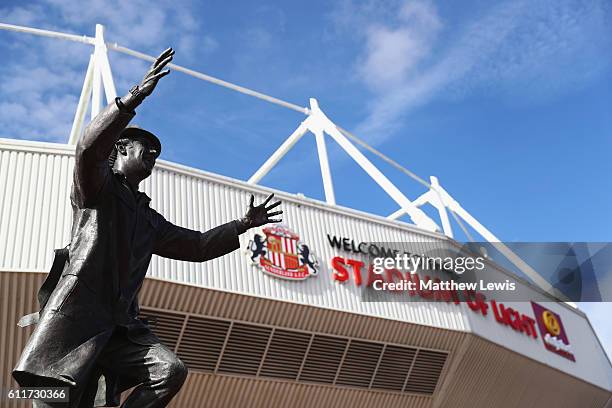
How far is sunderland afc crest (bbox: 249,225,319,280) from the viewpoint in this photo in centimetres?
1639

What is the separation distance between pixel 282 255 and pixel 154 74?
43.4 ft

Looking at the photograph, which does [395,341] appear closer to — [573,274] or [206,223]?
[206,223]

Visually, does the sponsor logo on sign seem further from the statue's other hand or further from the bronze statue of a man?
the statue's other hand

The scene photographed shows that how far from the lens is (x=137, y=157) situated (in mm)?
4418

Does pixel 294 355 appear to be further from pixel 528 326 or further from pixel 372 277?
pixel 528 326

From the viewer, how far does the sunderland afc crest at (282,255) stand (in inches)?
645

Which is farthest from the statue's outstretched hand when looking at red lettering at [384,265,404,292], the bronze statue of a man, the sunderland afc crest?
red lettering at [384,265,404,292]

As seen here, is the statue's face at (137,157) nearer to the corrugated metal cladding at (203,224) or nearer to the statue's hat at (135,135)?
the statue's hat at (135,135)

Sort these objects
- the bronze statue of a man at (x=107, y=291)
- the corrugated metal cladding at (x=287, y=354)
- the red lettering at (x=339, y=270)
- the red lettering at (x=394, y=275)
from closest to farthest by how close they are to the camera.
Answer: the bronze statue of a man at (x=107, y=291), the corrugated metal cladding at (x=287, y=354), the red lettering at (x=339, y=270), the red lettering at (x=394, y=275)

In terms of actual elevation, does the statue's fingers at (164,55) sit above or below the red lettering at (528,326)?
above

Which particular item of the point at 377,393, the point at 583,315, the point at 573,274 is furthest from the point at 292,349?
the point at 583,315

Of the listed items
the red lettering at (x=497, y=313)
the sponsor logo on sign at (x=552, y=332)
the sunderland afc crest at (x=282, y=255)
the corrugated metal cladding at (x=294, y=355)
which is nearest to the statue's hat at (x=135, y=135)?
the corrugated metal cladding at (x=294, y=355)

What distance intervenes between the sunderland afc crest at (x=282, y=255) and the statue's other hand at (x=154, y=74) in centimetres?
1259

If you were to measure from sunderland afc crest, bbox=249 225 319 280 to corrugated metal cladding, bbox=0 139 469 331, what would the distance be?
189mm
